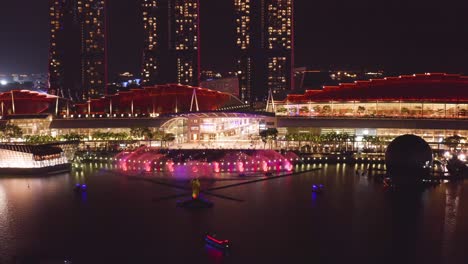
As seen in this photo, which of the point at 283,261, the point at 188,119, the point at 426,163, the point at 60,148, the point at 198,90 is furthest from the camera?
the point at 198,90

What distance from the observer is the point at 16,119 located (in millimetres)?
53062

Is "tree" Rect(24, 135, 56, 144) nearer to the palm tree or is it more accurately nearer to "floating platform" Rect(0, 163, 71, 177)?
the palm tree

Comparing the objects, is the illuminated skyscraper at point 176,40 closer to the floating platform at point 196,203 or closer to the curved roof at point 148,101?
the curved roof at point 148,101

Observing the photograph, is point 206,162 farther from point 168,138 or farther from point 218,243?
point 218,243

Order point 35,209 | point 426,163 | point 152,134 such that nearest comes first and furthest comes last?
point 35,209 → point 426,163 → point 152,134

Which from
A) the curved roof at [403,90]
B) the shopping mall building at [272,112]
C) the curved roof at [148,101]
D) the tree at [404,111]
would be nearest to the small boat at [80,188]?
the shopping mall building at [272,112]

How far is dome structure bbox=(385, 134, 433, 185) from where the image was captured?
1272 inches

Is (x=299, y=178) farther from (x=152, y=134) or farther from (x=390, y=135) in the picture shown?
(x=152, y=134)

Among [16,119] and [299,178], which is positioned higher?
[16,119]

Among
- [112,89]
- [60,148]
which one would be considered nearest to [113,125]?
[60,148]

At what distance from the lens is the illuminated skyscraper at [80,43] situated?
93188 mm

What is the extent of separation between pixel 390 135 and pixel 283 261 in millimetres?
32065

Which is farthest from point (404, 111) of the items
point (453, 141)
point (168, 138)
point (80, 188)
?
point (80, 188)

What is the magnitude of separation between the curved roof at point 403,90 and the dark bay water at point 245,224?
19241mm
